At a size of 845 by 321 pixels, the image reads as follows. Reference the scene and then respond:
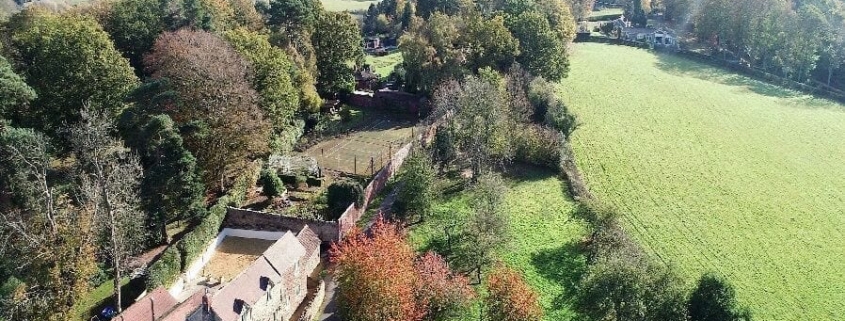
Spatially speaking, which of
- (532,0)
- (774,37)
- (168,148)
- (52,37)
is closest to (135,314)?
(168,148)

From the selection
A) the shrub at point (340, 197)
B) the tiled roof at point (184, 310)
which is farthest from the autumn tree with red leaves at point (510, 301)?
the shrub at point (340, 197)

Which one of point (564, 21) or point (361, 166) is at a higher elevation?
point (564, 21)

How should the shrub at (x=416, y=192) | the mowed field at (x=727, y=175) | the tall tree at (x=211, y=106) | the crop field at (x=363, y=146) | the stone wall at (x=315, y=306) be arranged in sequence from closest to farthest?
the stone wall at (x=315, y=306)
the mowed field at (x=727, y=175)
the tall tree at (x=211, y=106)
the shrub at (x=416, y=192)
the crop field at (x=363, y=146)

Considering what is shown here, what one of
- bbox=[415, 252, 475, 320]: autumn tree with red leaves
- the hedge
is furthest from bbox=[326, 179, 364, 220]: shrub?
bbox=[415, 252, 475, 320]: autumn tree with red leaves

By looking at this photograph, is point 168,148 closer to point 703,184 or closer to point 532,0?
point 703,184

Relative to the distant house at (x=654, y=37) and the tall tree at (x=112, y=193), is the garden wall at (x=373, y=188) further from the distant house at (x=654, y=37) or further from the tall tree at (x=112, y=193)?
the distant house at (x=654, y=37)

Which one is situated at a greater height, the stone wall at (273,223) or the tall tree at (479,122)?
the tall tree at (479,122)
